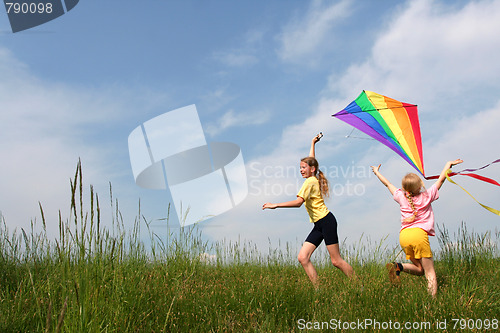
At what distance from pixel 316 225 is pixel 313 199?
350 mm

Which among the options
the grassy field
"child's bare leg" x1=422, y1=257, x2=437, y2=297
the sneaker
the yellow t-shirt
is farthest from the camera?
the yellow t-shirt

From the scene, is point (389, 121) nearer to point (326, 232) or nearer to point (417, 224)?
point (417, 224)

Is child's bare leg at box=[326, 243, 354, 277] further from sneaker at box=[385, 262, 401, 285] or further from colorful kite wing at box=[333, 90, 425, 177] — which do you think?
colorful kite wing at box=[333, 90, 425, 177]

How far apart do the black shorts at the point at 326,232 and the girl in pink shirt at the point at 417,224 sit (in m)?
0.85

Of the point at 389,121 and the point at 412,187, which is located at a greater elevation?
the point at 389,121

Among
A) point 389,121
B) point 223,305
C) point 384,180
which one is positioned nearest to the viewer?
point 223,305

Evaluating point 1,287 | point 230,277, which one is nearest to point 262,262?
point 230,277

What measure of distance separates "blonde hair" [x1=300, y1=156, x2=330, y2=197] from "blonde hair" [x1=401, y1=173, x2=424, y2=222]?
1015 millimetres

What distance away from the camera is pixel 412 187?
16.6 feet

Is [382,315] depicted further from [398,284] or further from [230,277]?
[230,277]

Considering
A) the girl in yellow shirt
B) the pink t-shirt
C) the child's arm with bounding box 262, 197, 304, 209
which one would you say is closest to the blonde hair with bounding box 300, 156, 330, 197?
the girl in yellow shirt

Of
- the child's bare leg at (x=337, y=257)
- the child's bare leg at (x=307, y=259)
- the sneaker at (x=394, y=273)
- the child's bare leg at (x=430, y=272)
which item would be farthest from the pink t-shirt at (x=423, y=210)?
the child's bare leg at (x=307, y=259)

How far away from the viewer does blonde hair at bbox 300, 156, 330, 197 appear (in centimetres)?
544

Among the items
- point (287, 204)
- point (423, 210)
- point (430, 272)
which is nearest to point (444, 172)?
point (423, 210)
